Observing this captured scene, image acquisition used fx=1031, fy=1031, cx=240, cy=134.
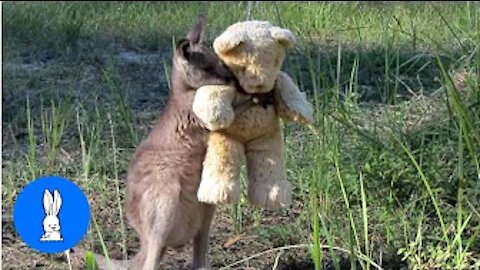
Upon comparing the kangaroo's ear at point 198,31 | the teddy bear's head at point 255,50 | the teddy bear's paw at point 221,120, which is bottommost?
the teddy bear's paw at point 221,120

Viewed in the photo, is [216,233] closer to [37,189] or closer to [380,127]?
[380,127]

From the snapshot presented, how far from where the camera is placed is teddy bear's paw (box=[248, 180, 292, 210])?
217cm

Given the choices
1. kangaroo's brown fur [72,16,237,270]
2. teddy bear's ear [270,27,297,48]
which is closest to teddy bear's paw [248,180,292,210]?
kangaroo's brown fur [72,16,237,270]

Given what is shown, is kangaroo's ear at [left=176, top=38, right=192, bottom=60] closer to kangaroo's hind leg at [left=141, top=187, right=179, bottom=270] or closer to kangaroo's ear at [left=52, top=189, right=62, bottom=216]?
kangaroo's hind leg at [left=141, top=187, right=179, bottom=270]

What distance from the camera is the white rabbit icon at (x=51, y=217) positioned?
1903 mm

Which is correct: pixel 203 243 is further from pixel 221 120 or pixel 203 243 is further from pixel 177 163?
pixel 221 120

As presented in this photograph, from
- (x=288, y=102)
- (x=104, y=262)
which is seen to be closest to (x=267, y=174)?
(x=288, y=102)

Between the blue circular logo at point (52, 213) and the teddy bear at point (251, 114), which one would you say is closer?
the blue circular logo at point (52, 213)

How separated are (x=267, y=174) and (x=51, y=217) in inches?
19.7

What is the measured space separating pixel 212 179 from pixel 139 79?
2.57 m

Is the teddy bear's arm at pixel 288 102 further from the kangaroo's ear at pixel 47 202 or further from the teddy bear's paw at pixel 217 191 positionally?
the kangaroo's ear at pixel 47 202

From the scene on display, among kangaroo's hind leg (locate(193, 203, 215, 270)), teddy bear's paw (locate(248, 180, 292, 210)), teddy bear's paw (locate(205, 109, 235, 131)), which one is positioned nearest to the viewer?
teddy bear's paw (locate(205, 109, 235, 131))

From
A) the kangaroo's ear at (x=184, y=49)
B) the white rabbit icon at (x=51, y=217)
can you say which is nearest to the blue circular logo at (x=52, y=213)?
the white rabbit icon at (x=51, y=217)

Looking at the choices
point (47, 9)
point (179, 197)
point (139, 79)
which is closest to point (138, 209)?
point (179, 197)
